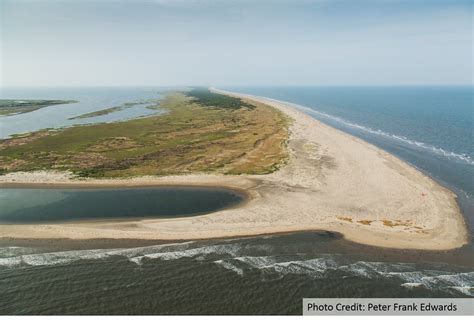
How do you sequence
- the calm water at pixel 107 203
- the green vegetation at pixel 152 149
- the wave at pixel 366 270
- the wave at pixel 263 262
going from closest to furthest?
the wave at pixel 366 270 → the wave at pixel 263 262 → the calm water at pixel 107 203 → the green vegetation at pixel 152 149

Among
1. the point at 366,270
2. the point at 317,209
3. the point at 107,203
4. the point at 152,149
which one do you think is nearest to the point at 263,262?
the point at 366,270

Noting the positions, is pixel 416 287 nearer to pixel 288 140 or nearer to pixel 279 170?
pixel 279 170

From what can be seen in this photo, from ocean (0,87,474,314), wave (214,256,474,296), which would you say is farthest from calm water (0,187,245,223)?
wave (214,256,474,296)

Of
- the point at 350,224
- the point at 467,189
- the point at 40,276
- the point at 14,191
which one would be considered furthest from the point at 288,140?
the point at 40,276

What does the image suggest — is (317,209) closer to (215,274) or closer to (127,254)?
(215,274)

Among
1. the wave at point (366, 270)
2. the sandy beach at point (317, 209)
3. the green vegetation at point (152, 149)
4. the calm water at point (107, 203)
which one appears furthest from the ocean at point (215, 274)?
the green vegetation at point (152, 149)

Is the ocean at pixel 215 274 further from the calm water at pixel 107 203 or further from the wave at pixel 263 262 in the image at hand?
the calm water at pixel 107 203

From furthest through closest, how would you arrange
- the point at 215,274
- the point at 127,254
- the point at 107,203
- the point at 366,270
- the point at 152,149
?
1. the point at 152,149
2. the point at 107,203
3. the point at 127,254
4. the point at 366,270
5. the point at 215,274
